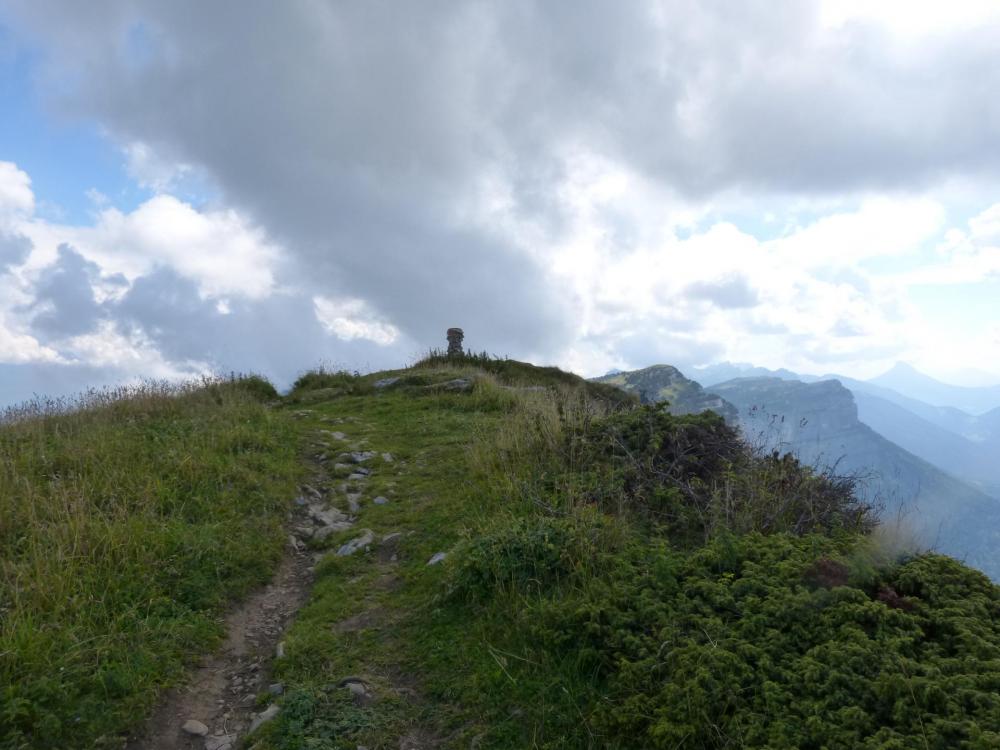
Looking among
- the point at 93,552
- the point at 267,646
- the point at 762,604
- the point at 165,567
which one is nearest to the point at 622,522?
the point at 762,604

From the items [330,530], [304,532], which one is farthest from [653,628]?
[304,532]

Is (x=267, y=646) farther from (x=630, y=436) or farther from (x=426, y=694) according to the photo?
(x=630, y=436)

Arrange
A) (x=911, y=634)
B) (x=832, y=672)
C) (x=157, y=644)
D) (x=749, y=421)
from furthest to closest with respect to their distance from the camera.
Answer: (x=749, y=421)
(x=157, y=644)
(x=911, y=634)
(x=832, y=672)

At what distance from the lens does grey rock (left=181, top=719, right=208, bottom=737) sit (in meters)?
4.07

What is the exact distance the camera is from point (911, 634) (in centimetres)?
356

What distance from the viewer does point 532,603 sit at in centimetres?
484

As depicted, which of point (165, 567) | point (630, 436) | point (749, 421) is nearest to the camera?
point (165, 567)

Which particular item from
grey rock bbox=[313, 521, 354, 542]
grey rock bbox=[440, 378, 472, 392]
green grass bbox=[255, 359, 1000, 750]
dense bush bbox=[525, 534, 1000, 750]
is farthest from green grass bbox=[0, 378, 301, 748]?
grey rock bbox=[440, 378, 472, 392]

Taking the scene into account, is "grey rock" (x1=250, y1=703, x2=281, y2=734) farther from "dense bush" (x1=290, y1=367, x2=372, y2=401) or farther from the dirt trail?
"dense bush" (x1=290, y1=367, x2=372, y2=401)

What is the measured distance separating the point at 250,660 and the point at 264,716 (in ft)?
3.09

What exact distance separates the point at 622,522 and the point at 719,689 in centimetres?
253

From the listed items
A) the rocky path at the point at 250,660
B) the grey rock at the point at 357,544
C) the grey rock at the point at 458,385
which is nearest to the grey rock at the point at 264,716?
the rocky path at the point at 250,660

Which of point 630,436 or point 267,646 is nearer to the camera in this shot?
point 267,646

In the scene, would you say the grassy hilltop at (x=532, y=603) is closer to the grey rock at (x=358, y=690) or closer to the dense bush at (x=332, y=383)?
the grey rock at (x=358, y=690)
